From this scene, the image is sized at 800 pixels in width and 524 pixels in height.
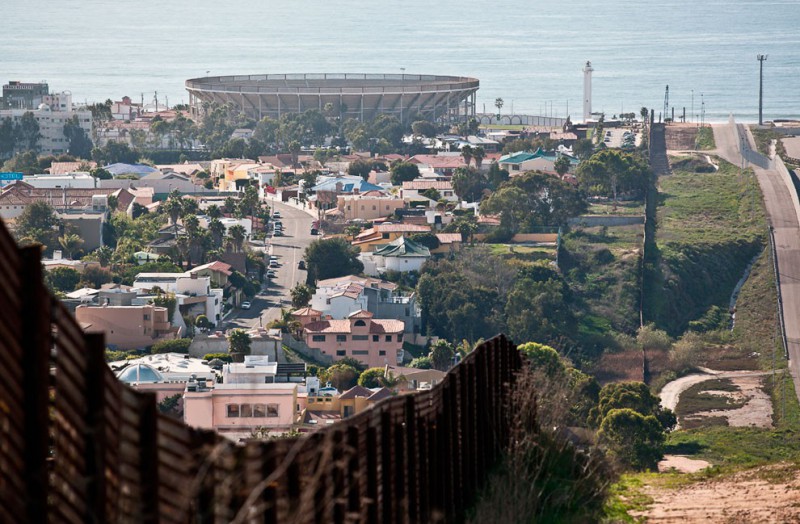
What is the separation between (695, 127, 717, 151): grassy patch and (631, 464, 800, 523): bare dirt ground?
4372 cm

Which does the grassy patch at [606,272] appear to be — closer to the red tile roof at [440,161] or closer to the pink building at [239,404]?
the pink building at [239,404]

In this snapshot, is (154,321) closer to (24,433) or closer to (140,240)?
(140,240)

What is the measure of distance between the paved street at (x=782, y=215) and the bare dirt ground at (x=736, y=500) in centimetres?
1558

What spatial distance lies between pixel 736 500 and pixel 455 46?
118600 millimetres

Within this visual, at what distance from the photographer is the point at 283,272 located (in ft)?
106

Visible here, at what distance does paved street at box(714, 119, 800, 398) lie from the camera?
88.6 feet

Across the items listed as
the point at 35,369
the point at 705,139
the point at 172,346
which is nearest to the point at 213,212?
the point at 172,346

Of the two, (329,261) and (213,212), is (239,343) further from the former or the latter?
(213,212)

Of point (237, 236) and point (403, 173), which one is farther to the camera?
point (403, 173)

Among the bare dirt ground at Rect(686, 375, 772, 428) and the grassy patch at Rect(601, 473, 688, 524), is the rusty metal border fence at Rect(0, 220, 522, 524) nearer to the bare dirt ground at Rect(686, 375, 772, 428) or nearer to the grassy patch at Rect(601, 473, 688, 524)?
the grassy patch at Rect(601, 473, 688, 524)

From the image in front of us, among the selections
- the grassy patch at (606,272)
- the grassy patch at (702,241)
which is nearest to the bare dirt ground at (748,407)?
the grassy patch at (606,272)

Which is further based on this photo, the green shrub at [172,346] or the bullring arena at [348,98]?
the bullring arena at [348,98]

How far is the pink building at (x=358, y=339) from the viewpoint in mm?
25609

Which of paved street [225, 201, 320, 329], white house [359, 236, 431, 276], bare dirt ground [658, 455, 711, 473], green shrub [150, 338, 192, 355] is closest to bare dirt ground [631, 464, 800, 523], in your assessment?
bare dirt ground [658, 455, 711, 473]
